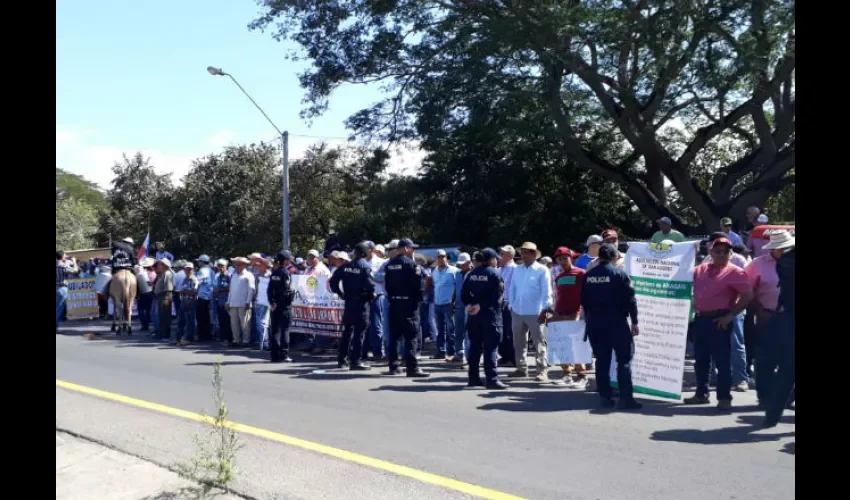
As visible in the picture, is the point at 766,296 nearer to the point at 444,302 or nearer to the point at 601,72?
the point at 444,302

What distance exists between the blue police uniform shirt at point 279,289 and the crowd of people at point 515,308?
2 centimetres

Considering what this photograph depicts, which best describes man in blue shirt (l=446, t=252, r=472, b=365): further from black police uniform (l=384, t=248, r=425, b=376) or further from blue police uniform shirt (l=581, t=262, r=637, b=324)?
blue police uniform shirt (l=581, t=262, r=637, b=324)

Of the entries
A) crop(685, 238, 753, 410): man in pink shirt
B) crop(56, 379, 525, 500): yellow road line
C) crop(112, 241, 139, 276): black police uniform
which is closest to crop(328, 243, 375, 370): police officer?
crop(56, 379, 525, 500): yellow road line

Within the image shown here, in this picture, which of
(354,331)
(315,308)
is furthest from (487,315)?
(315,308)

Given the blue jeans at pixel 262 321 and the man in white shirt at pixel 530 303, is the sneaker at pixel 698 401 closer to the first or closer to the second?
the man in white shirt at pixel 530 303

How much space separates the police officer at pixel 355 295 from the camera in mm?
11781

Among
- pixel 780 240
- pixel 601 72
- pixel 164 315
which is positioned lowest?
pixel 164 315

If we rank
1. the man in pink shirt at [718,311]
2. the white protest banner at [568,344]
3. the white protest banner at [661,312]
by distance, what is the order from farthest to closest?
the white protest banner at [568,344]
the white protest banner at [661,312]
the man in pink shirt at [718,311]

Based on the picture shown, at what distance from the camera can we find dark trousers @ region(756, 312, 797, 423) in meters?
7.17

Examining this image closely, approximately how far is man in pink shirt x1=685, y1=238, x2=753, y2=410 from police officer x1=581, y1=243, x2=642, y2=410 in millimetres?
780

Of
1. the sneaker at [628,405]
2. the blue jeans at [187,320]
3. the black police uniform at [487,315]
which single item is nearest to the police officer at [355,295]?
the black police uniform at [487,315]

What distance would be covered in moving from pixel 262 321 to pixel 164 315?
12.2 feet

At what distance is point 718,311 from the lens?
8.63m

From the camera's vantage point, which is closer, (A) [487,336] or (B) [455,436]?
(B) [455,436]
